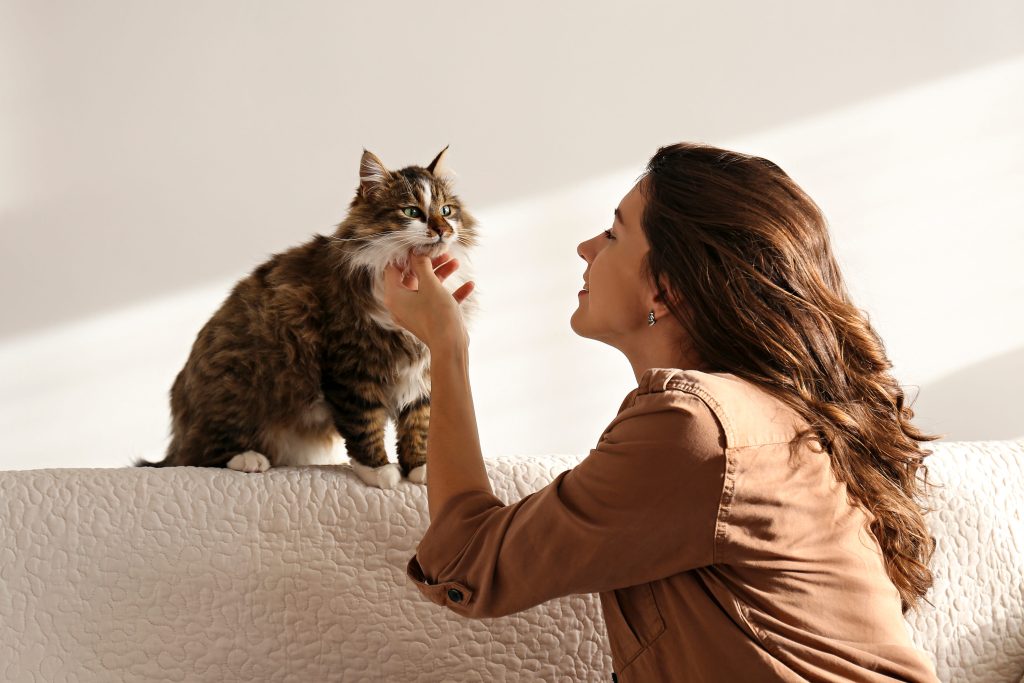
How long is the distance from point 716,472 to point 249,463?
819 mm

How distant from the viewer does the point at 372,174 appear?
4.84 ft

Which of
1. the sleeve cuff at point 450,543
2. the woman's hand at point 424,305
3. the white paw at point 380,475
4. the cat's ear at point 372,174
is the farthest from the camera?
the cat's ear at point 372,174

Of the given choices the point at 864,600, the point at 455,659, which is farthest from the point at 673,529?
the point at 455,659

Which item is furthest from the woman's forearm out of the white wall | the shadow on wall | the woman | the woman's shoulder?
the shadow on wall

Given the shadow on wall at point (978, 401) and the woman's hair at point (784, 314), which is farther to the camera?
the shadow on wall at point (978, 401)

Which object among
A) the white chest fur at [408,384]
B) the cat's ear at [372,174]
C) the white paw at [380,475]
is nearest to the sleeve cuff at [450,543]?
the white paw at [380,475]

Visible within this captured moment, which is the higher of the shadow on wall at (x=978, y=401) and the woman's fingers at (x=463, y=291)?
the woman's fingers at (x=463, y=291)

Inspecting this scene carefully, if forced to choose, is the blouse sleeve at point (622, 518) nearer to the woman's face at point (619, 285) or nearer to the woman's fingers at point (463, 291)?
the woman's face at point (619, 285)

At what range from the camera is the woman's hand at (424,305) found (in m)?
1.16

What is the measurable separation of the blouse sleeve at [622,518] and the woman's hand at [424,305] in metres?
0.29

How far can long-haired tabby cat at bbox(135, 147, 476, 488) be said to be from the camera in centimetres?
141

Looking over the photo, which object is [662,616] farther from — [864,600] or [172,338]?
[172,338]

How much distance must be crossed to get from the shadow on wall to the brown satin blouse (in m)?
1.94

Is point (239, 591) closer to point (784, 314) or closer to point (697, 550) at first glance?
point (697, 550)
